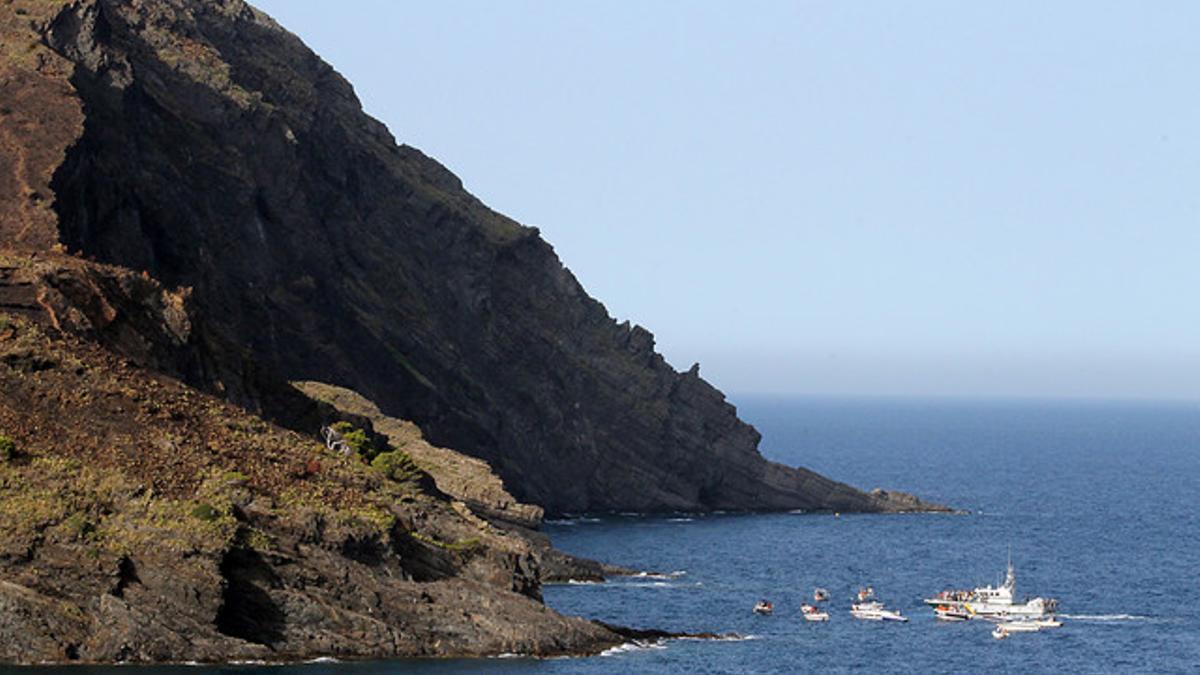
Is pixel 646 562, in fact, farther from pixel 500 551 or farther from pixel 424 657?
pixel 424 657

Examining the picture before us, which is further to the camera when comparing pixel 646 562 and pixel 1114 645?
pixel 646 562

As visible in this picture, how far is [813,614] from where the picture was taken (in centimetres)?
15225

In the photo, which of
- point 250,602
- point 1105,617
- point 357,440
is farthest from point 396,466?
point 1105,617

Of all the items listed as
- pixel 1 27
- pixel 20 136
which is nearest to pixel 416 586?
pixel 20 136

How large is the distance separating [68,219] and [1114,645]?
246 ft

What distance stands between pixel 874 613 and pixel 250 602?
56540mm

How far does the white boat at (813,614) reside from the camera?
496 feet

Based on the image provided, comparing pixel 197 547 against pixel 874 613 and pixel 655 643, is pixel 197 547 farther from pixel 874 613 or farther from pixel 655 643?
pixel 874 613

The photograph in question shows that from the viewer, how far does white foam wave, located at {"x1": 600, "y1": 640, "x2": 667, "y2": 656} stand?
123188 millimetres

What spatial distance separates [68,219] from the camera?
5763 inches

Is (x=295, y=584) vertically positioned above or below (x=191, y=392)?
below

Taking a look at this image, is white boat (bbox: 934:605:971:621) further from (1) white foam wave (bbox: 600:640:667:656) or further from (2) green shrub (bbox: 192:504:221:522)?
(2) green shrub (bbox: 192:504:221:522)

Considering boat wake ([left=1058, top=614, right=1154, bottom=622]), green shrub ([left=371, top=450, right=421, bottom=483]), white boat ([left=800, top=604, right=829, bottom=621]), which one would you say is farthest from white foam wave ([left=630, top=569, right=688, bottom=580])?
boat wake ([left=1058, top=614, right=1154, bottom=622])

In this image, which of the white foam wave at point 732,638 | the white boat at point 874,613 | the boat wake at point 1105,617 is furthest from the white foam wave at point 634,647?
the boat wake at point 1105,617
